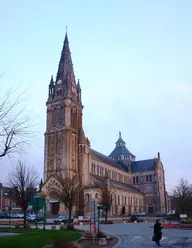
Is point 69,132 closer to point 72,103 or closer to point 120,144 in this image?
point 72,103

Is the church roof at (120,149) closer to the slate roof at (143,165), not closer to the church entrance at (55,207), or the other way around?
the slate roof at (143,165)

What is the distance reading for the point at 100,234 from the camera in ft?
69.3

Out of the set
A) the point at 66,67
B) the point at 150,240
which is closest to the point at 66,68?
the point at 66,67

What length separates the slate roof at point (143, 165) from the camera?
366 feet

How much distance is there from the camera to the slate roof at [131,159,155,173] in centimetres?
11150

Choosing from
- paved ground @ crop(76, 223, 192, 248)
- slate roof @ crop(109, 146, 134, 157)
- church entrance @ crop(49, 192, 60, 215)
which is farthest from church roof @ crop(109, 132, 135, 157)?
paved ground @ crop(76, 223, 192, 248)

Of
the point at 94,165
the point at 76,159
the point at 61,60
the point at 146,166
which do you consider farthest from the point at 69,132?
the point at 146,166

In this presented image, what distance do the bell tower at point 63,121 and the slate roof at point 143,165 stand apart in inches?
1643

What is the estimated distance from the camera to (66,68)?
83.6m

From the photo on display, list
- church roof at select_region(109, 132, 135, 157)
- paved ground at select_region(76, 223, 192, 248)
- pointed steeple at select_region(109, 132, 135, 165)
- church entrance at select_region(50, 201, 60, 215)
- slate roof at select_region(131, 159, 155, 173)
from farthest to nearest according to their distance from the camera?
church roof at select_region(109, 132, 135, 157) < pointed steeple at select_region(109, 132, 135, 165) < slate roof at select_region(131, 159, 155, 173) < church entrance at select_region(50, 201, 60, 215) < paved ground at select_region(76, 223, 192, 248)

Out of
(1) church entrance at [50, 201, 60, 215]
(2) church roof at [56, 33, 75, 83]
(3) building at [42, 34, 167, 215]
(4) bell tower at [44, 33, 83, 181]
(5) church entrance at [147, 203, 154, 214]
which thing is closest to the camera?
(1) church entrance at [50, 201, 60, 215]

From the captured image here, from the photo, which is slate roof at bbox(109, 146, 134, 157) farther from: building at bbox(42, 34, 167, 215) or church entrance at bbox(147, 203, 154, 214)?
church entrance at bbox(147, 203, 154, 214)

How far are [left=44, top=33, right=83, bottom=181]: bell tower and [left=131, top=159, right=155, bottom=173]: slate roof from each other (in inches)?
1643

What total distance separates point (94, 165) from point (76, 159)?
10668 mm
